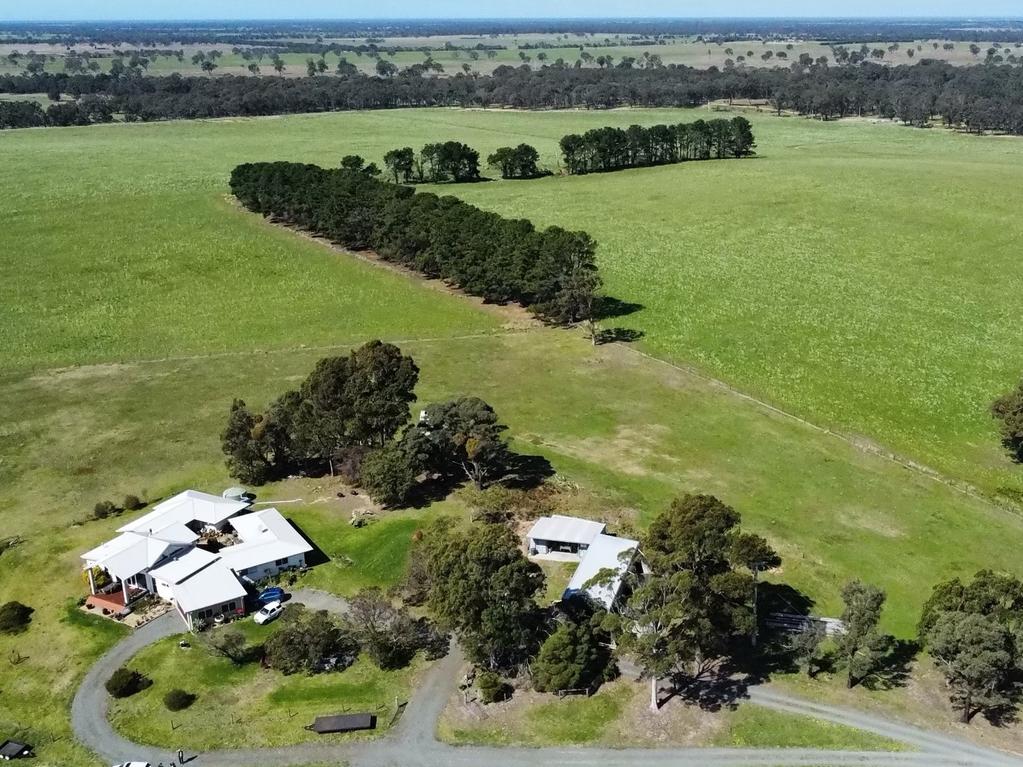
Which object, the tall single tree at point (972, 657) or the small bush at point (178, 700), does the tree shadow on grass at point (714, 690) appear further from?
the small bush at point (178, 700)

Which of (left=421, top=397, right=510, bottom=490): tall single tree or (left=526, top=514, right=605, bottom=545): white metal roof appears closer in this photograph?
(left=526, top=514, right=605, bottom=545): white metal roof

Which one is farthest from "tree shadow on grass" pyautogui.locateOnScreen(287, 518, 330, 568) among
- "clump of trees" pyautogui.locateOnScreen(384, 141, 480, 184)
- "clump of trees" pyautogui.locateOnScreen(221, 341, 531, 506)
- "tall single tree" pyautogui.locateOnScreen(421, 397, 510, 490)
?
"clump of trees" pyautogui.locateOnScreen(384, 141, 480, 184)

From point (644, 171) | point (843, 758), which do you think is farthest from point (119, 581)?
point (644, 171)

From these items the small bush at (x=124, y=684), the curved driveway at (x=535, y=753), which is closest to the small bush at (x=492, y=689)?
the curved driveway at (x=535, y=753)

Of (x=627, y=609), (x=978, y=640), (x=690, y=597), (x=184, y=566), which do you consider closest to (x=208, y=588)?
(x=184, y=566)

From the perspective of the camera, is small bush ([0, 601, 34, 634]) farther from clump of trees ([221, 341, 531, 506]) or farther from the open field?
clump of trees ([221, 341, 531, 506])

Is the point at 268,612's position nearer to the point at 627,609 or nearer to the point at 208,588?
the point at 208,588

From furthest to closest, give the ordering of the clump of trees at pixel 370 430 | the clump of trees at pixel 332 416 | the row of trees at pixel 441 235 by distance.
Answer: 1. the row of trees at pixel 441 235
2. the clump of trees at pixel 332 416
3. the clump of trees at pixel 370 430
